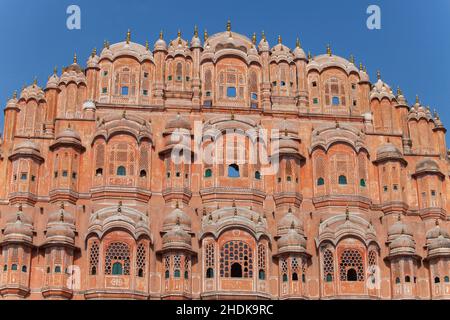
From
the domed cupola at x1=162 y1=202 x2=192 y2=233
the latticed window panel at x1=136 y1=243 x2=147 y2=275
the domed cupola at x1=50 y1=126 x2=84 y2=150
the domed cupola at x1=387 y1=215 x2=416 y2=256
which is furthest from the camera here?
the domed cupola at x1=50 y1=126 x2=84 y2=150

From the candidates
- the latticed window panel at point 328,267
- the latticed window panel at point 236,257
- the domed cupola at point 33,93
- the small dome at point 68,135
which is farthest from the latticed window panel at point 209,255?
the domed cupola at point 33,93

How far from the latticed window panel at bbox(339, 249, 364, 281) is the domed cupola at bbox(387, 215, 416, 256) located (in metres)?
1.48

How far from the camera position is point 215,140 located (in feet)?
127

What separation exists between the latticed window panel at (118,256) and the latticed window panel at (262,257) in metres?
5.49

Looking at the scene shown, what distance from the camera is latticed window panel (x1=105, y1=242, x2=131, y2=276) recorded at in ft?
117

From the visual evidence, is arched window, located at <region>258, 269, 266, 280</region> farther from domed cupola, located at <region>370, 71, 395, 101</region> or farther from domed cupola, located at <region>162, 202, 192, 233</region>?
domed cupola, located at <region>370, 71, 395, 101</region>

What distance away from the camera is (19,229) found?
35.6 metres

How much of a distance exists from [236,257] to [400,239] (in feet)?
23.7

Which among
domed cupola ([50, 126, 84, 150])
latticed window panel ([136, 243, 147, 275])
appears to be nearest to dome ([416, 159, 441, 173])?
latticed window panel ([136, 243, 147, 275])

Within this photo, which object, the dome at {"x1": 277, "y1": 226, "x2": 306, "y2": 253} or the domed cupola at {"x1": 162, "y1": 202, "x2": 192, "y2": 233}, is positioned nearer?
the dome at {"x1": 277, "y1": 226, "x2": 306, "y2": 253}

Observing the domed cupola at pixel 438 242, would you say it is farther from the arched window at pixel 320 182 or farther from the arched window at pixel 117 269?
the arched window at pixel 117 269
